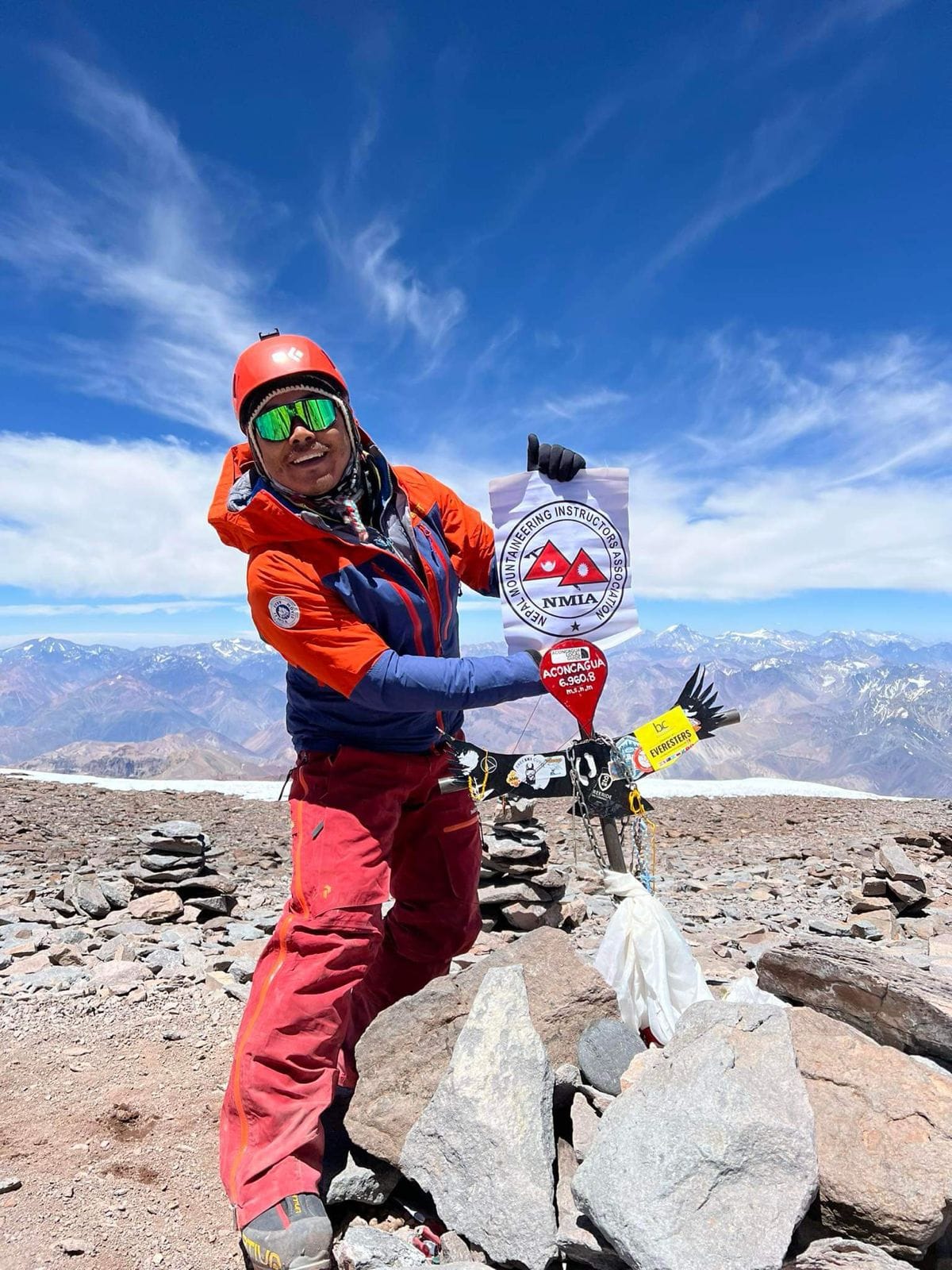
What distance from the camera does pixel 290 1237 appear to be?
2674 millimetres

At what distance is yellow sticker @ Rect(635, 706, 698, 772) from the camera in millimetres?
3408

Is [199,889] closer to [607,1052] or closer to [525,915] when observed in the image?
[525,915]

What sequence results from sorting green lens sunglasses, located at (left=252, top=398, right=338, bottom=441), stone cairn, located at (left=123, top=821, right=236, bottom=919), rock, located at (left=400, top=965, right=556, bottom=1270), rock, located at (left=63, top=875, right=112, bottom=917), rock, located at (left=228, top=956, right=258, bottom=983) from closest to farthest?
rock, located at (left=400, top=965, right=556, bottom=1270), green lens sunglasses, located at (left=252, top=398, right=338, bottom=441), rock, located at (left=228, top=956, right=258, bottom=983), rock, located at (left=63, top=875, right=112, bottom=917), stone cairn, located at (left=123, top=821, right=236, bottom=919)

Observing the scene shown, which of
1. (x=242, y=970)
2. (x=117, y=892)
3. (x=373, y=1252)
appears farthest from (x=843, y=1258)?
(x=117, y=892)

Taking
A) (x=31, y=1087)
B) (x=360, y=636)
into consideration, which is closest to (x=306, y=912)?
(x=360, y=636)

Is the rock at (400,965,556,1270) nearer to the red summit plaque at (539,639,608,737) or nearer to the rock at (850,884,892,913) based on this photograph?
the red summit plaque at (539,639,608,737)

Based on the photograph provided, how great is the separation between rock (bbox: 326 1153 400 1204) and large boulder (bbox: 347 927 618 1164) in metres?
0.07

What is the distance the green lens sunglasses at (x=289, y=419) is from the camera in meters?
3.38

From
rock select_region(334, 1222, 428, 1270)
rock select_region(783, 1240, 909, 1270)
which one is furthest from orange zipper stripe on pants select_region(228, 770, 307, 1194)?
rock select_region(783, 1240, 909, 1270)

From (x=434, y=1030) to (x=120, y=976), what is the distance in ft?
11.4

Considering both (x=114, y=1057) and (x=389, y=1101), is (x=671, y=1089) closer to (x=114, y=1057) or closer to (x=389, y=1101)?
(x=389, y=1101)

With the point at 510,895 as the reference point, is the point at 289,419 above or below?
above

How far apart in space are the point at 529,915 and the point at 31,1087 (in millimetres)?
4226

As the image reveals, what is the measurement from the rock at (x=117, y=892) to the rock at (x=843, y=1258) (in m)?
7.93
